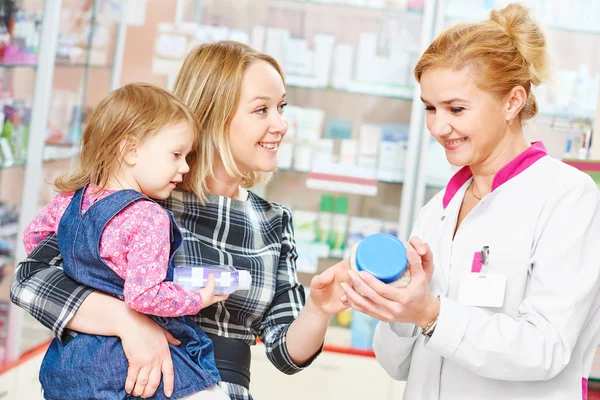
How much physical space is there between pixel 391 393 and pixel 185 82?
2.19 meters

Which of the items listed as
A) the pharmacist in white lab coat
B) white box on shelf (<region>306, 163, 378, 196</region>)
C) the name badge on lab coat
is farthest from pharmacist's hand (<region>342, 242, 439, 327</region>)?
white box on shelf (<region>306, 163, 378, 196</region>)

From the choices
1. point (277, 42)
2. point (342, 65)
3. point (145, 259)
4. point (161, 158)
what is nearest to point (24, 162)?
point (277, 42)

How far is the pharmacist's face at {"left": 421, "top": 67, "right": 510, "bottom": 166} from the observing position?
1598 millimetres

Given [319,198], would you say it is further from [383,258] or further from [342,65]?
[383,258]

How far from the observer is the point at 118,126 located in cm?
153

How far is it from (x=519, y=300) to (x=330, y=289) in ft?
1.33

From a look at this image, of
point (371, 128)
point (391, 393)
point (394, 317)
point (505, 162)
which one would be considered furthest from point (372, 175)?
point (394, 317)

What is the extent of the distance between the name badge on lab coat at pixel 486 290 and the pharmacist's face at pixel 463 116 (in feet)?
0.93

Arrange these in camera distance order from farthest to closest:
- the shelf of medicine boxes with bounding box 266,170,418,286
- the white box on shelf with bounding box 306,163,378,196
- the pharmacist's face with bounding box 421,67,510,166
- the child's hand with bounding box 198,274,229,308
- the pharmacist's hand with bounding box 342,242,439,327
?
the shelf of medicine boxes with bounding box 266,170,418,286
the white box on shelf with bounding box 306,163,378,196
the pharmacist's face with bounding box 421,67,510,166
the child's hand with bounding box 198,274,229,308
the pharmacist's hand with bounding box 342,242,439,327

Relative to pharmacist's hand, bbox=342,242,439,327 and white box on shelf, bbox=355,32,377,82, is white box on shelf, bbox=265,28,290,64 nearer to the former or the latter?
white box on shelf, bbox=355,32,377,82

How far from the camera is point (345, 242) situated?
418 cm

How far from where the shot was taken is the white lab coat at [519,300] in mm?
1390

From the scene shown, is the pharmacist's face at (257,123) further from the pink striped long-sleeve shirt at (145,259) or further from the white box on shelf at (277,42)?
the white box on shelf at (277,42)

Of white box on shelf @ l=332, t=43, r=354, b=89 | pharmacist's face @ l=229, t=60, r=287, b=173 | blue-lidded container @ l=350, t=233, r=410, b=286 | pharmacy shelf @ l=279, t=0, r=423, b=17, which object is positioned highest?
pharmacy shelf @ l=279, t=0, r=423, b=17
